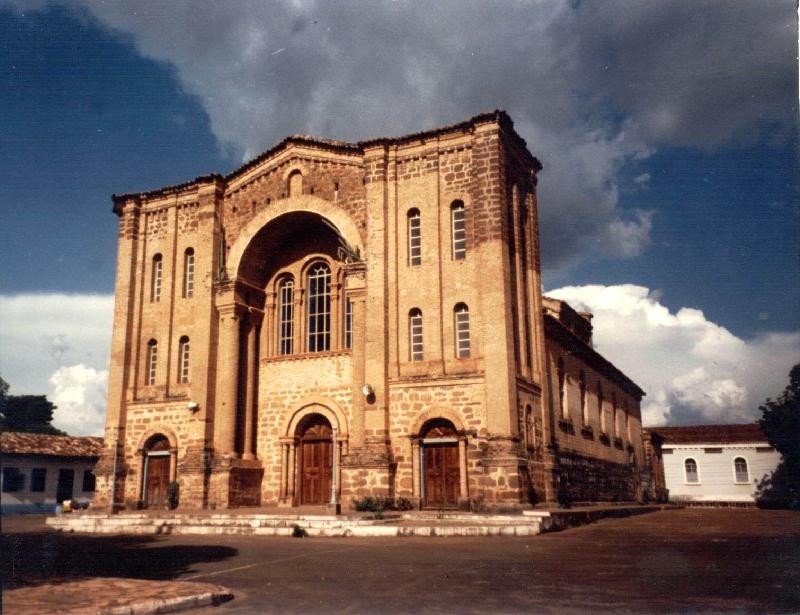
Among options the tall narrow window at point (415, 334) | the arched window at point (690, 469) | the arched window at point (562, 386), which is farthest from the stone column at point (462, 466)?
the arched window at point (690, 469)

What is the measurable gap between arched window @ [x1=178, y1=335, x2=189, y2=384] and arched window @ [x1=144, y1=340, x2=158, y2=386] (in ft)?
3.74

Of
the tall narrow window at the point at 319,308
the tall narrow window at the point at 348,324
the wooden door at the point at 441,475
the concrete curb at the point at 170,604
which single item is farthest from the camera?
the tall narrow window at the point at 319,308

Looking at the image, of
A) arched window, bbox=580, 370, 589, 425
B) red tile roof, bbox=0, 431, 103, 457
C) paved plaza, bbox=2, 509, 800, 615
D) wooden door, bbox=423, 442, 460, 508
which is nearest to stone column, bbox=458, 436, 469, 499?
wooden door, bbox=423, 442, 460, 508

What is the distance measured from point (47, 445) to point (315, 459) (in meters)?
23.3

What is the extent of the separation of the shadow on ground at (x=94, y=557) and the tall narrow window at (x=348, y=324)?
9.46 m

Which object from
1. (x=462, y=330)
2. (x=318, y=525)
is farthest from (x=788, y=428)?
(x=318, y=525)

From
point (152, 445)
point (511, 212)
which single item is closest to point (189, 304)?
point (152, 445)

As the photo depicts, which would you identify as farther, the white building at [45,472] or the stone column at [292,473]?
the white building at [45,472]

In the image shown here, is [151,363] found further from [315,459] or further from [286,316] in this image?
[315,459]

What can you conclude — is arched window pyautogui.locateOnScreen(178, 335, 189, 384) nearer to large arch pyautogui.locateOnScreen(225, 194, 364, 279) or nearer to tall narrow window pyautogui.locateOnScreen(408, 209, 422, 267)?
large arch pyautogui.locateOnScreen(225, 194, 364, 279)

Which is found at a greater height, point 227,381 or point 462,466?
point 227,381

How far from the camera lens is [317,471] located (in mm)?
24453

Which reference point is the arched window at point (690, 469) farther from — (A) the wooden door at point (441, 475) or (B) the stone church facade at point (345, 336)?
(A) the wooden door at point (441, 475)

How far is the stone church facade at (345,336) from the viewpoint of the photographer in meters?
21.0
